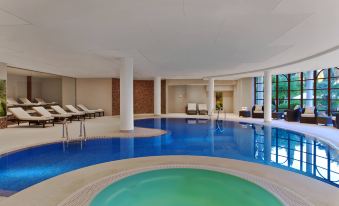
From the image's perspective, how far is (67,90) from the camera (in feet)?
52.0

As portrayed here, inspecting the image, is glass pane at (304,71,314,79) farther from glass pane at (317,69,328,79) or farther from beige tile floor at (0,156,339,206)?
beige tile floor at (0,156,339,206)

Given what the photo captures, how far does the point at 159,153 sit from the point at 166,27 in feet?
9.97

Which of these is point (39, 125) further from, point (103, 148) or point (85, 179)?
point (85, 179)

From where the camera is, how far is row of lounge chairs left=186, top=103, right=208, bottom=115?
17.6m

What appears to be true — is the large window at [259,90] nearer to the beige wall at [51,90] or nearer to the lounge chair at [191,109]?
the lounge chair at [191,109]

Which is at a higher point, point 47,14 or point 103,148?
point 47,14

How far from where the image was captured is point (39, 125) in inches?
413

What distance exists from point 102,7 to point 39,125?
29.3 ft

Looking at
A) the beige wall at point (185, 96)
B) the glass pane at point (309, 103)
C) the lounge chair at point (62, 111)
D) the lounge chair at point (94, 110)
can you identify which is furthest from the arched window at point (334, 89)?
the lounge chair at point (62, 111)

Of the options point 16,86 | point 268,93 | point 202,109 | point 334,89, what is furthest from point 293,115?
point 16,86

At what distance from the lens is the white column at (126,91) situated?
8273 millimetres

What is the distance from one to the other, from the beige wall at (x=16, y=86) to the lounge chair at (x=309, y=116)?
57.6ft

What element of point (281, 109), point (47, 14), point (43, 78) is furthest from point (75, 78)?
point (281, 109)

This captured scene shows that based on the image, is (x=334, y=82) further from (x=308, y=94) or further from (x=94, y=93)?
(x=94, y=93)
